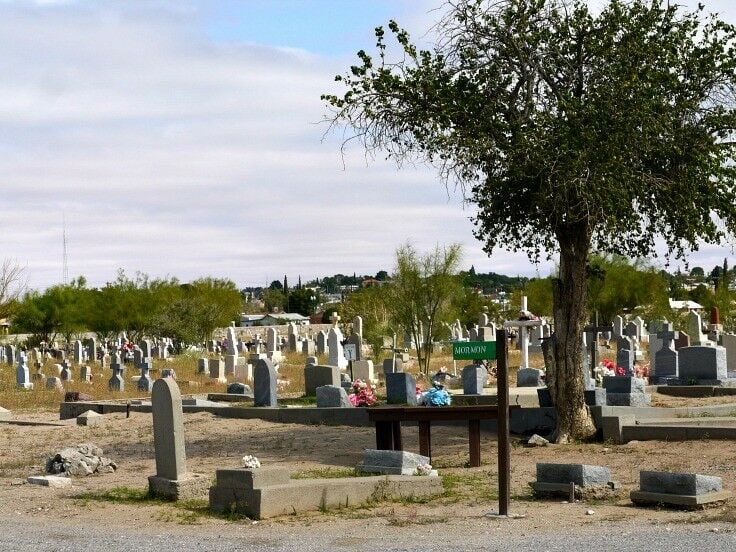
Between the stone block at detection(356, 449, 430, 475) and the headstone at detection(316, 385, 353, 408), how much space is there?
7.53 meters

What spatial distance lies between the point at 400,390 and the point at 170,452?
9.05 metres

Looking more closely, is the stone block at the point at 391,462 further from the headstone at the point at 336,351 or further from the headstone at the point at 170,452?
the headstone at the point at 336,351

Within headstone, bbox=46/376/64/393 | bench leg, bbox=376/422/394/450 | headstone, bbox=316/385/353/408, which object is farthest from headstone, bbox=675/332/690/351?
bench leg, bbox=376/422/394/450

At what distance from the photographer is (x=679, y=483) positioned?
10695 millimetres

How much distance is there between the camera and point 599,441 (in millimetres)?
16547

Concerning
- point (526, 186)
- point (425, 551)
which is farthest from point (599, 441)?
point (425, 551)

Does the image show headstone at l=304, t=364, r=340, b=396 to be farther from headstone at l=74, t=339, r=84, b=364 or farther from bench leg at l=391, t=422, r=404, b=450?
headstone at l=74, t=339, r=84, b=364

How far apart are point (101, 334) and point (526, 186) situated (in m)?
57.5

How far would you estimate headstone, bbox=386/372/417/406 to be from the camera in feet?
68.8

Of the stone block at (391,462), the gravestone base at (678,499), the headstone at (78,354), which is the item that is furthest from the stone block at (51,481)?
the headstone at (78,354)

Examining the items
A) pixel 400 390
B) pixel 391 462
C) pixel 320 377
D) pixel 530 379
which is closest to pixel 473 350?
pixel 391 462

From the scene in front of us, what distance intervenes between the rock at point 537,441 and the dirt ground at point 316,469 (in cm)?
36

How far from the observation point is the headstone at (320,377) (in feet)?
81.8

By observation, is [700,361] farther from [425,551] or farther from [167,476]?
[425,551]
